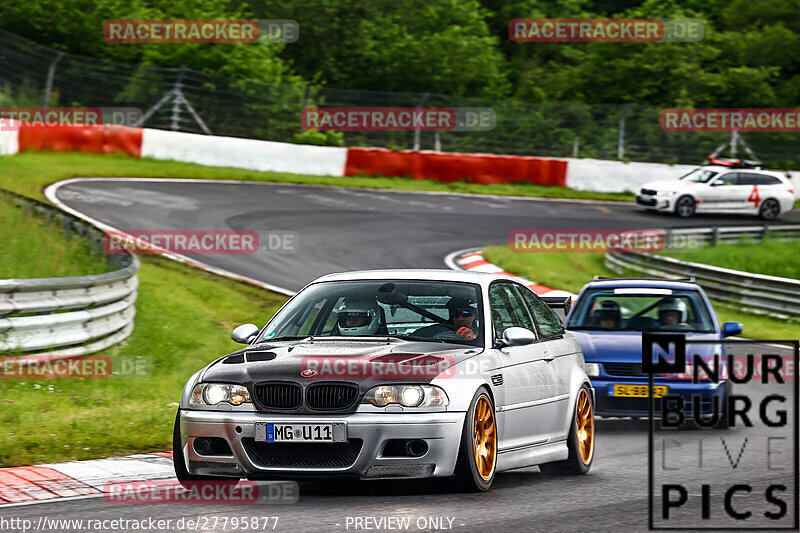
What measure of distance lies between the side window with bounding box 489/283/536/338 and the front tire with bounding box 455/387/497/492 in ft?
2.54

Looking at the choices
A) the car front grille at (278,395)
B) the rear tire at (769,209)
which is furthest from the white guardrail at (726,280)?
Answer: the car front grille at (278,395)

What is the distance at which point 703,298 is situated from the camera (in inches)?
Answer: 508

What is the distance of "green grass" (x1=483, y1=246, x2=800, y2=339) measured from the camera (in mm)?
20906

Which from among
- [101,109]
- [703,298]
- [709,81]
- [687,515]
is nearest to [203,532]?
[687,515]

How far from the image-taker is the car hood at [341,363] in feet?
24.4

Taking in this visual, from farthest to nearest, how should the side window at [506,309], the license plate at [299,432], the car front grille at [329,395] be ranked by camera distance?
the side window at [506,309] < the car front grille at [329,395] < the license plate at [299,432]

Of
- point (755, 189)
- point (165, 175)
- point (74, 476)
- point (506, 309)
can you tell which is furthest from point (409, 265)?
point (755, 189)

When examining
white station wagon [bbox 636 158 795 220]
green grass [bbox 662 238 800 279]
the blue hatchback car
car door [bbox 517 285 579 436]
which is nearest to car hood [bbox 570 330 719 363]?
the blue hatchback car

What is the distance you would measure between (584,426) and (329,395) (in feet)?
9.02

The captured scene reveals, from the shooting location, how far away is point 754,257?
26469mm

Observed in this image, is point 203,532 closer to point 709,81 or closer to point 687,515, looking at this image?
point 687,515

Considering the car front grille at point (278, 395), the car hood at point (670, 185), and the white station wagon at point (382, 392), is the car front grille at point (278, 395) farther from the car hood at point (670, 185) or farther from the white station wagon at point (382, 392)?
the car hood at point (670, 185)

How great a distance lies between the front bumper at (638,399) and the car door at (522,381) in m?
2.84

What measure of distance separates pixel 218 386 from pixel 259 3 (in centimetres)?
4524
